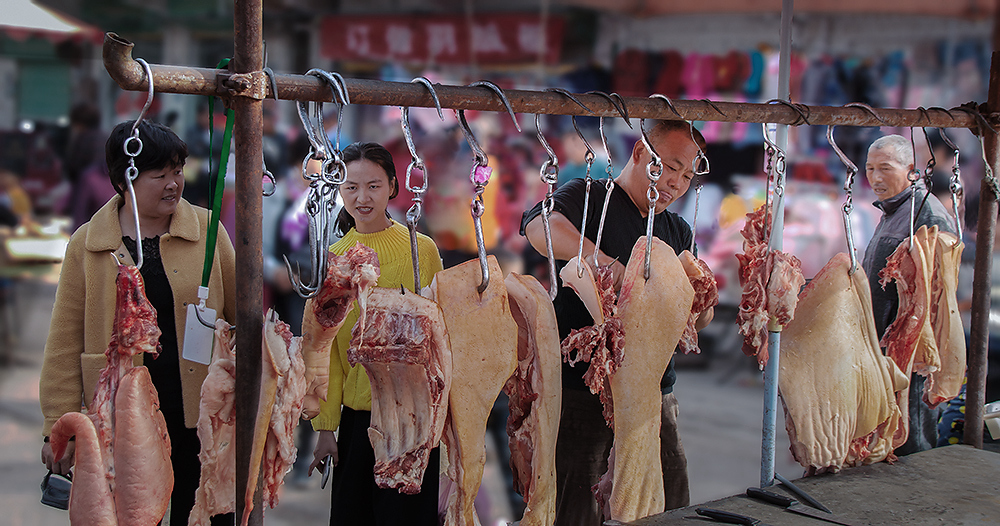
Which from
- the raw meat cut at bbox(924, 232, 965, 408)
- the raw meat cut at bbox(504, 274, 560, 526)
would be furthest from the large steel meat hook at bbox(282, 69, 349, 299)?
the raw meat cut at bbox(924, 232, 965, 408)

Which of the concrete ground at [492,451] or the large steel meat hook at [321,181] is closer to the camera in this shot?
the large steel meat hook at [321,181]

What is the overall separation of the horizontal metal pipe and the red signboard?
5261mm

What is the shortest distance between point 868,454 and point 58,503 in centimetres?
210

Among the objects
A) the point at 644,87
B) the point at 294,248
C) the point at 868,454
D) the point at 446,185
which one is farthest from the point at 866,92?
the point at 868,454

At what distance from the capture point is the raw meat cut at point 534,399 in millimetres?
1717

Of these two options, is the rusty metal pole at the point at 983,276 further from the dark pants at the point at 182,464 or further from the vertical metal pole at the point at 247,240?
the dark pants at the point at 182,464

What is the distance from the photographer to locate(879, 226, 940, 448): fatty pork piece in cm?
230

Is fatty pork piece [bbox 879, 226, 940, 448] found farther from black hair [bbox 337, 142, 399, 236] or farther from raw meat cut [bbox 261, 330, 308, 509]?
raw meat cut [bbox 261, 330, 308, 509]

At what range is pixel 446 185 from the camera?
5977 millimetres

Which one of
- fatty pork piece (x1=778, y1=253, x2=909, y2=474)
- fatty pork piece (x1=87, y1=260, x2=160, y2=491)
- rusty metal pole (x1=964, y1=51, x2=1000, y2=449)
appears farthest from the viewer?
rusty metal pole (x1=964, y1=51, x2=1000, y2=449)

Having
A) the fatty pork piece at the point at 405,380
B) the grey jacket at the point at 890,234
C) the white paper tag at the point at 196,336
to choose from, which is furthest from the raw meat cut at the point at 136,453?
the grey jacket at the point at 890,234

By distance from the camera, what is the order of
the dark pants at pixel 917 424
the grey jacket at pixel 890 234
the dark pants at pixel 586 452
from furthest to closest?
1. the dark pants at pixel 917 424
2. the grey jacket at pixel 890 234
3. the dark pants at pixel 586 452

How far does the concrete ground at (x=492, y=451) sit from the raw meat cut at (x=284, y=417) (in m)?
2.80

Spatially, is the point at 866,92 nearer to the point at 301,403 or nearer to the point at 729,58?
the point at 729,58
